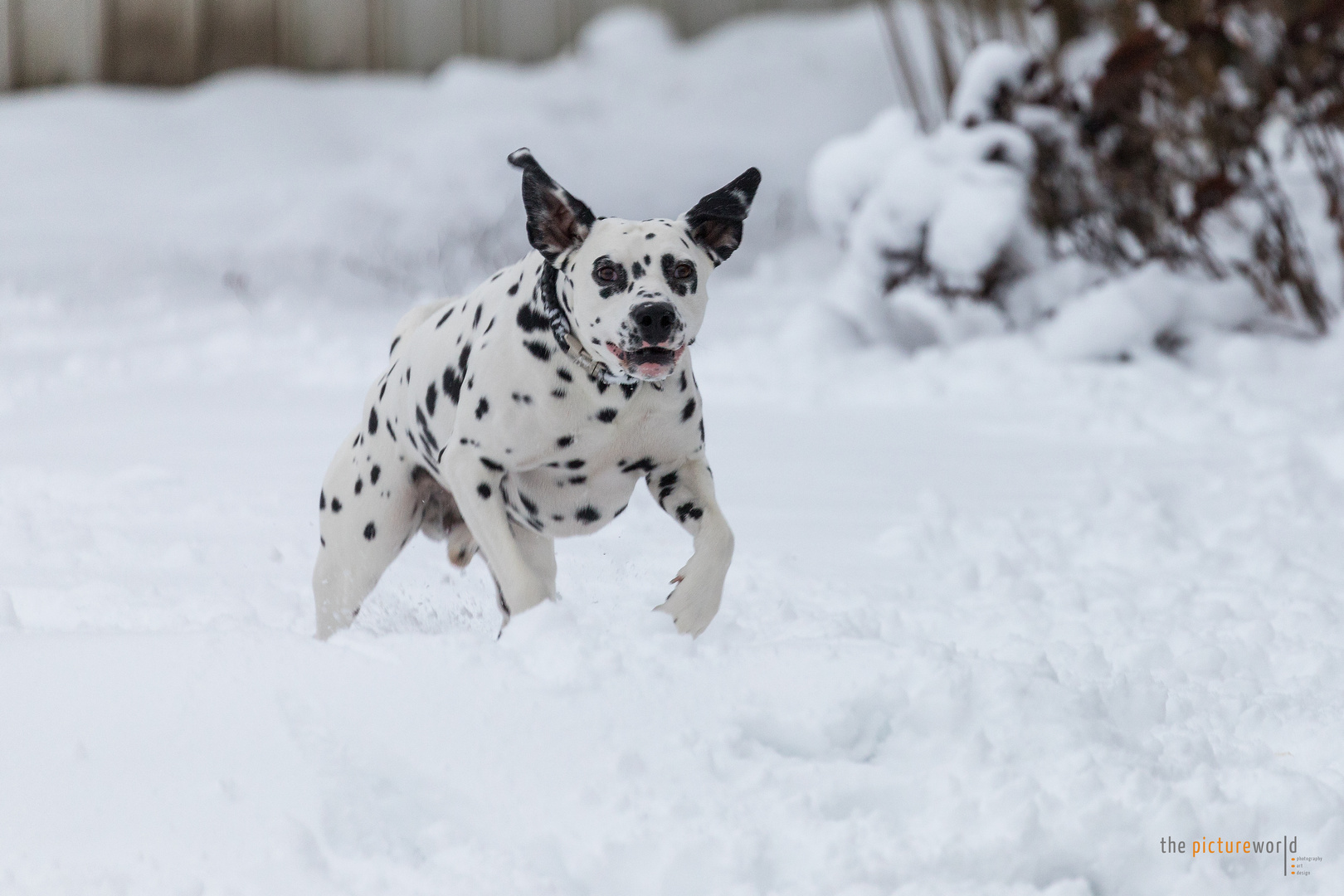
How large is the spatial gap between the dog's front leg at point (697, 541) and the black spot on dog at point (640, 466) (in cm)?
3

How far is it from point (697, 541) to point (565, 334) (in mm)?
462

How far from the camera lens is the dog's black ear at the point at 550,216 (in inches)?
98.3

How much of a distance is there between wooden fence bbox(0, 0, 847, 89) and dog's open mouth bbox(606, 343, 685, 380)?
7306 millimetres

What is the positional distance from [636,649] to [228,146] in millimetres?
7300

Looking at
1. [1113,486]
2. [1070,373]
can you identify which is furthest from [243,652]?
[1070,373]

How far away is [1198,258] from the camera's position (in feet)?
23.6

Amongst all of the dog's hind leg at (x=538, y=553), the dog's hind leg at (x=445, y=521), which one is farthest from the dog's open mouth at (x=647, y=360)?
the dog's hind leg at (x=445, y=521)

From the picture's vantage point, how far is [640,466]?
2693mm

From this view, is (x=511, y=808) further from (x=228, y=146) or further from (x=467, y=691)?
(x=228, y=146)

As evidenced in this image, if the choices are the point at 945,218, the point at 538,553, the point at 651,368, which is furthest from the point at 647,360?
the point at 945,218

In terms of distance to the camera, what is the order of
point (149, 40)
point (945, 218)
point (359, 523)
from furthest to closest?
point (149, 40) < point (945, 218) < point (359, 523)

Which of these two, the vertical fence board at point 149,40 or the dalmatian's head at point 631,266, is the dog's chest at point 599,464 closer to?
the dalmatian's head at point 631,266

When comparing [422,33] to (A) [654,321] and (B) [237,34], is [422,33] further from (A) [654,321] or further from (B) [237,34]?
(A) [654,321]

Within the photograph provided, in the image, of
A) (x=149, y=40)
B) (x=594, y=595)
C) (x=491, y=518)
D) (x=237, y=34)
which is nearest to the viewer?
(x=491, y=518)
